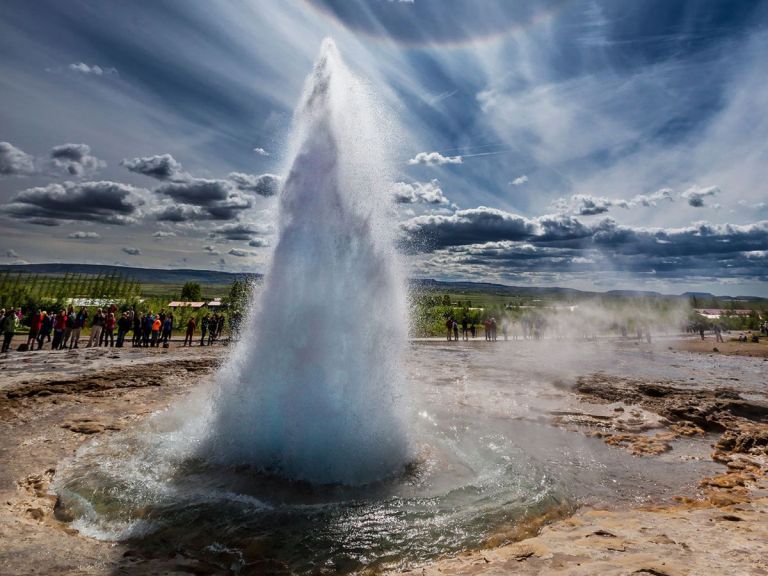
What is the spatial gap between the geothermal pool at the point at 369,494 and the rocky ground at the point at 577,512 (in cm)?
22

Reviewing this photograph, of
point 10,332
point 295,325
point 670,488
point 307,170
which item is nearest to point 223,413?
point 295,325

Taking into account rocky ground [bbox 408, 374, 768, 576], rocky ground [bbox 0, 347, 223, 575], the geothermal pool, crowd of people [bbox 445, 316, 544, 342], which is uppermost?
crowd of people [bbox 445, 316, 544, 342]

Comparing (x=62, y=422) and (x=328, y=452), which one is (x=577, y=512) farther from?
(x=62, y=422)

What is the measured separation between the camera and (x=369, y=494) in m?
5.22

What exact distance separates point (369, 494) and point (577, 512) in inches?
96.4

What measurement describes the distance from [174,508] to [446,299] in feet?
149

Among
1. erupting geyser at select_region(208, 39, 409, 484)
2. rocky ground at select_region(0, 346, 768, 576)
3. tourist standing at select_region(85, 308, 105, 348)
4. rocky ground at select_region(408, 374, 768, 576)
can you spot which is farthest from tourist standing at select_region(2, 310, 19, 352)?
rocky ground at select_region(408, 374, 768, 576)

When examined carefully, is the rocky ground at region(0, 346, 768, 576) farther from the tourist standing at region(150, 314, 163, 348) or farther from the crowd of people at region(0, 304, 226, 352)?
the tourist standing at region(150, 314, 163, 348)

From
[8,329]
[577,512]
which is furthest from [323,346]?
[8,329]

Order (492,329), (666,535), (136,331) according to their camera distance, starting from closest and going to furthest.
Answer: (666,535) → (136,331) → (492,329)

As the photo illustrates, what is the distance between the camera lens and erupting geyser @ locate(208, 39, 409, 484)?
5980mm

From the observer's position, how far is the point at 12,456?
5.90 meters

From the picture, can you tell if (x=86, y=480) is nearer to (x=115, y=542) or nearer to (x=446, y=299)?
(x=115, y=542)

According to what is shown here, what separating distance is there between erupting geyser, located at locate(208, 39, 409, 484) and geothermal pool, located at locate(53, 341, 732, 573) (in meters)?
0.38
